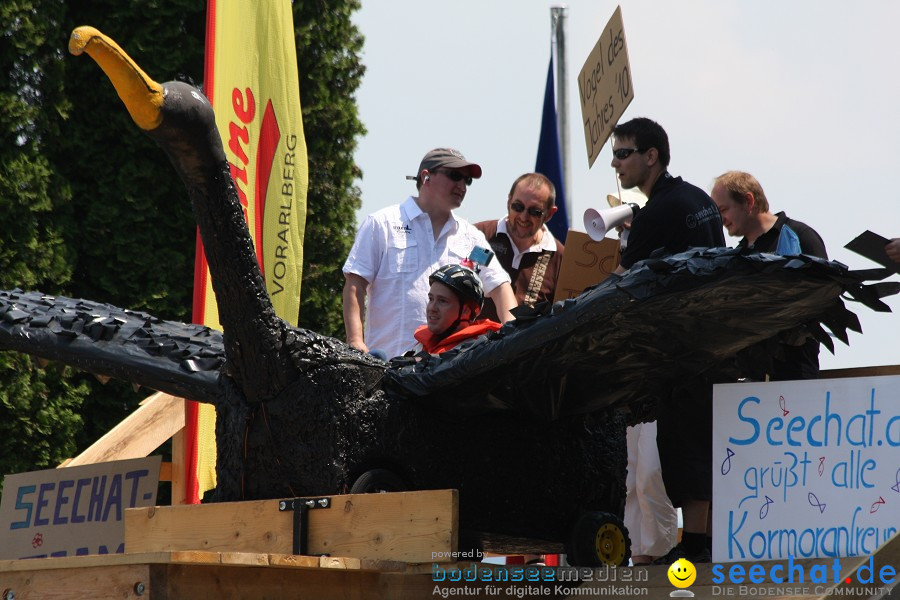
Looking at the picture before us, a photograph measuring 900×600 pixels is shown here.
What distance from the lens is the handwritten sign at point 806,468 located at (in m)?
3.67

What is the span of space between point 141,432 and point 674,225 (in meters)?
2.91

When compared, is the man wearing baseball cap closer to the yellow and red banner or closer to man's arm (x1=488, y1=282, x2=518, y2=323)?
man's arm (x1=488, y1=282, x2=518, y2=323)

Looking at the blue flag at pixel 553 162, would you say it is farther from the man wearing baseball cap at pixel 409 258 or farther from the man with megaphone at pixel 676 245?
the man with megaphone at pixel 676 245

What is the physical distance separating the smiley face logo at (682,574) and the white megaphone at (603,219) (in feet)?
6.66

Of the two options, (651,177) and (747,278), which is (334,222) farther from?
(747,278)

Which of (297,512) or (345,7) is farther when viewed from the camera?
(345,7)

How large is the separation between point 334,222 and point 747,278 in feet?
27.6

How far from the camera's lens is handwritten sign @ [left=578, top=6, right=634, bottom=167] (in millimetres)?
6344

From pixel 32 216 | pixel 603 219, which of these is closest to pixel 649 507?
pixel 603 219

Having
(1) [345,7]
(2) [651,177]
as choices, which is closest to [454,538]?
(2) [651,177]

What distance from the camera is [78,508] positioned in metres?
5.23

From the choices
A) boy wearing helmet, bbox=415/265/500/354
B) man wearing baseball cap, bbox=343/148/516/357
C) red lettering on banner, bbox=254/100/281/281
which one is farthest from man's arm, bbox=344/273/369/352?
red lettering on banner, bbox=254/100/281/281

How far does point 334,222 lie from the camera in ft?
38.7

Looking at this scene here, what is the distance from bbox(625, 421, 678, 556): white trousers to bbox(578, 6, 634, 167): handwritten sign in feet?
5.26
